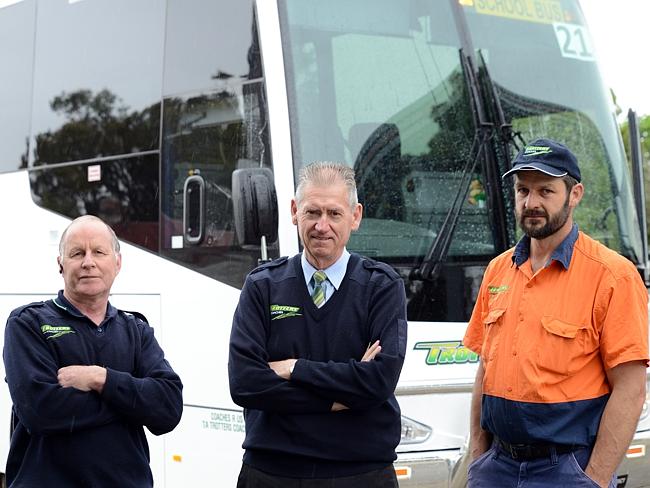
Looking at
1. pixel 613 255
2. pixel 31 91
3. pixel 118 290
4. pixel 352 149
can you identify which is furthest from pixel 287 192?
pixel 31 91

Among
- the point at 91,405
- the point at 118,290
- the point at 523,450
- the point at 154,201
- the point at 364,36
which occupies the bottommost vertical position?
the point at 523,450

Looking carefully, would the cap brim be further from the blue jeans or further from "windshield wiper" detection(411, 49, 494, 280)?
"windshield wiper" detection(411, 49, 494, 280)

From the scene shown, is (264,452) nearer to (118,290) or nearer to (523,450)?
(523,450)

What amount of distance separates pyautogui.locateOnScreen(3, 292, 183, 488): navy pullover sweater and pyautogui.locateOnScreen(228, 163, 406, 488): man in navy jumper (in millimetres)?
360

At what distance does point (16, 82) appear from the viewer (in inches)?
287

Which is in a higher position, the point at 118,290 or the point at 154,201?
the point at 154,201

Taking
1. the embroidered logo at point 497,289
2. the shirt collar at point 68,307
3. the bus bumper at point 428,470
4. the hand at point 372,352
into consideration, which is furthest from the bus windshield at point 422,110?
the shirt collar at point 68,307

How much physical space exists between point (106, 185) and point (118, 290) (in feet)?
2.21

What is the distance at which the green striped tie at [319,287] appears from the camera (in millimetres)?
3719

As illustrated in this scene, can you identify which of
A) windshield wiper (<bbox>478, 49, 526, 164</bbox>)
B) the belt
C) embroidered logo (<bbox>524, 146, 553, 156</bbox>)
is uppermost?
windshield wiper (<bbox>478, 49, 526, 164</bbox>)

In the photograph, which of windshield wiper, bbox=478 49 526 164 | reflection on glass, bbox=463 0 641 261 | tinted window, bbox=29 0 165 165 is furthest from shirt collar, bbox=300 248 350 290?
tinted window, bbox=29 0 165 165

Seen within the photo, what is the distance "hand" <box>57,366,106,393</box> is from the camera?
11.7ft

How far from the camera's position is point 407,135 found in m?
5.59

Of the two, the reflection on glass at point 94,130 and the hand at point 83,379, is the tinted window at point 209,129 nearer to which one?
the reflection on glass at point 94,130
